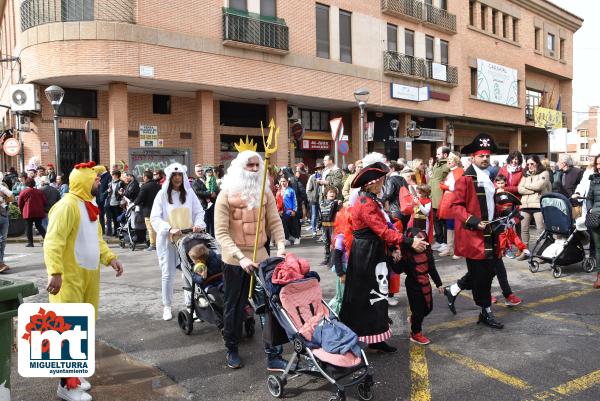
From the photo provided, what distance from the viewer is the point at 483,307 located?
223 inches

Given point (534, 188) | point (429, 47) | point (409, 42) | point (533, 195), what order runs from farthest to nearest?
point (429, 47) → point (409, 42) → point (533, 195) → point (534, 188)

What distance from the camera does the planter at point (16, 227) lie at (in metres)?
14.3

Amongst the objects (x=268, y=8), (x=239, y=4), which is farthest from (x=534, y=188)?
(x=268, y=8)

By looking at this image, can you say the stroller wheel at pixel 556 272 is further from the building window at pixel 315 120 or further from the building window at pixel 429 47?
the building window at pixel 429 47

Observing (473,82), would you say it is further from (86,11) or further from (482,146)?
(482,146)

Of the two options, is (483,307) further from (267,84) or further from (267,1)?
(267,1)

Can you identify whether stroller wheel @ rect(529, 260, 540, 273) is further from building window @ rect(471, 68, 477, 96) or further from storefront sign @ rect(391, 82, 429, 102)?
building window @ rect(471, 68, 477, 96)

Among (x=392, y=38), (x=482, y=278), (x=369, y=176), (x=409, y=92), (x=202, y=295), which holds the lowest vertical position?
(x=202, y=295)

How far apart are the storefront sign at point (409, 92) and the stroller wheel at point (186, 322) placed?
21.2 metres

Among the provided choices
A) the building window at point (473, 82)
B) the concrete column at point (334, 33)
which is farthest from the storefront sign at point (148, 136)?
the building window at point (473, 82)

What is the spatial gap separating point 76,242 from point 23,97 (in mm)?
15418

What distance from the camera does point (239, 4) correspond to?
64.1 ft

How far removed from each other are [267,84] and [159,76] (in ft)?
14.9

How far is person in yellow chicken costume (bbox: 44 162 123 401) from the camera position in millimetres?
3912
